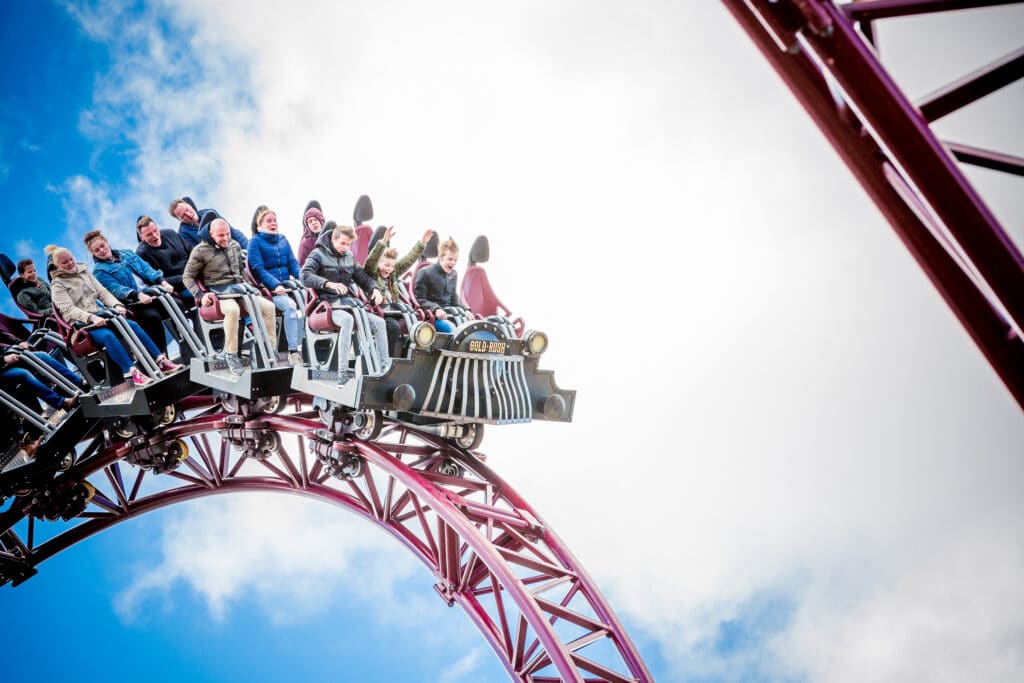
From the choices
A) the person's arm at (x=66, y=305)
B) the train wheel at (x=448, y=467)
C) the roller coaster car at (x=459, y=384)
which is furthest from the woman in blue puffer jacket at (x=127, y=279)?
the train wheel at (x=448, y=467)

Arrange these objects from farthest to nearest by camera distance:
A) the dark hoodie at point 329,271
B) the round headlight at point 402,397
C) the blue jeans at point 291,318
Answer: the blue jeans at point 291,318 < the dark hoodie at point 329,271 < the round headlight at point 402,397

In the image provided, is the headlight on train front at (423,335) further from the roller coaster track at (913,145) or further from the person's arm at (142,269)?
the roller coaster track at (913,145)

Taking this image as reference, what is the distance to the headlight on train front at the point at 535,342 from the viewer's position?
6.21 m

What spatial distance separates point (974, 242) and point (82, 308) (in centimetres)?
665

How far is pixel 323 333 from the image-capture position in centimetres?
570

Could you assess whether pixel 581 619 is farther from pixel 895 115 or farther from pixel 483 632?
pixel 895 115

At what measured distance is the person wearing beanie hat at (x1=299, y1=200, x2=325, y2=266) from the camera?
6.35 metres

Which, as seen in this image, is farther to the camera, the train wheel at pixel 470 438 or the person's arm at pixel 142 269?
the train wheel at pixel 470 438

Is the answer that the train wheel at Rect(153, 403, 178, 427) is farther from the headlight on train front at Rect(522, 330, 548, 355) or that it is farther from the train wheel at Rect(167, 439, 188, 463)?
the headlight on train front at Rect(522, 330, 548, 355)

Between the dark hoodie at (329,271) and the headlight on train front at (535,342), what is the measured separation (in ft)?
4.22

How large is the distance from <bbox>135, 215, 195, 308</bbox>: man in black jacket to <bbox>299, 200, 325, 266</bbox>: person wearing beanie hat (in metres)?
1.20

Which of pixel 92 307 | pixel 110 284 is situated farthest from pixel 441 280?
pixel 92 307

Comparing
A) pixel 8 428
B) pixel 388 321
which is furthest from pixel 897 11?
pixel 8 428

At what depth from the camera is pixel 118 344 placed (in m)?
6.34
